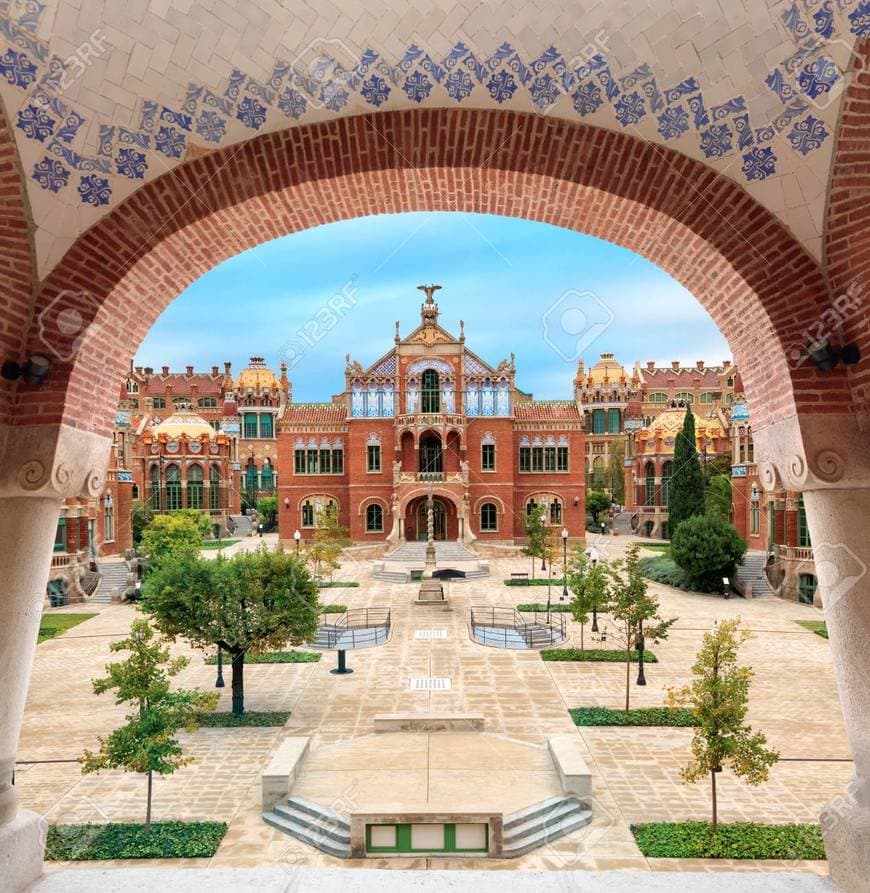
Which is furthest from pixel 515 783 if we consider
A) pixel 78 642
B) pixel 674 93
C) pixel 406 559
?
pixel 406 559

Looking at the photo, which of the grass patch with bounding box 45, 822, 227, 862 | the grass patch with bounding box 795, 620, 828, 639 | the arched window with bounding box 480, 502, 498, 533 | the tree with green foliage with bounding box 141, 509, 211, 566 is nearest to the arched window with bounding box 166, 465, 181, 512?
the tree with green foliage with bounding box 141, 509, 211, 566

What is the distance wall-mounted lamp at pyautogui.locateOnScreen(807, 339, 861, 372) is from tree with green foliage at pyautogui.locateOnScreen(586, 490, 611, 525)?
57049 millimetres

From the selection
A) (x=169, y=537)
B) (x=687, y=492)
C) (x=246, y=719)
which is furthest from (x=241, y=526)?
(x=246, y=719)

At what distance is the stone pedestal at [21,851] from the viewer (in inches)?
167

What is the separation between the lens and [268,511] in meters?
60.5

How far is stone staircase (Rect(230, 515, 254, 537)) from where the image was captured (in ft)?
190

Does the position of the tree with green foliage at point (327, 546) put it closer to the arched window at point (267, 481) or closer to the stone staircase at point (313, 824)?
the stone staircase at point (313, 824)

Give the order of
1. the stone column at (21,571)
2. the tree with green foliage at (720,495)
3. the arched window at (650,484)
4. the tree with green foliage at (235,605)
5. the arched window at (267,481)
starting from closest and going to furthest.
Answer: the stone column at (21,571), the tree with green foliage at (235,605), the tree with green foliage at (720,495), the arched window at (650,484), the arched window at (267,481)

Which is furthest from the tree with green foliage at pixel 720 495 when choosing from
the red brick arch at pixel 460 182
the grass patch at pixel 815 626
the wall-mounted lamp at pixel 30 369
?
the wall-mounted lamp at pixel 30 369

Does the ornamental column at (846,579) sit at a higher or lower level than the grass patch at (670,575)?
higher

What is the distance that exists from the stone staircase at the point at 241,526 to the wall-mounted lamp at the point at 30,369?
54972mm

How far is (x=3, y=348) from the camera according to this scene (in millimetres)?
4500

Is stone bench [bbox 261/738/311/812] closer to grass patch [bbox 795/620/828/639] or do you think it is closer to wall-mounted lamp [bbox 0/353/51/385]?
wall-mounted lamp [bbox 0/353/51/385]

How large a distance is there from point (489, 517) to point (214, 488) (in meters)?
23.7
